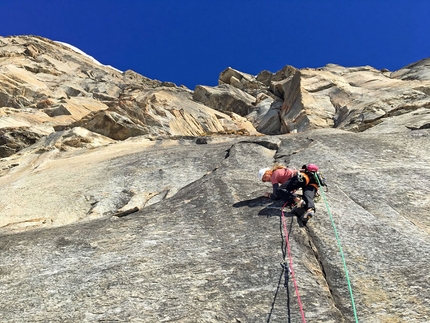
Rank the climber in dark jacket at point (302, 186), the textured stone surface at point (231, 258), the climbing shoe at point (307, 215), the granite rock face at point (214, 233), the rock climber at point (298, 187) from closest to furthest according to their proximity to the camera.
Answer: the textured stone surface at point (231, 258) < the granite rock face at point (214, 233) < the climbing shoe at point (307, 215) < the rock climber at point (298, 187) < the climber in dark jacket at point (302, 186)

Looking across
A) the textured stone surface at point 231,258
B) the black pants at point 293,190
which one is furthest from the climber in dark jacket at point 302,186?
the textured stone surface at point 231,258

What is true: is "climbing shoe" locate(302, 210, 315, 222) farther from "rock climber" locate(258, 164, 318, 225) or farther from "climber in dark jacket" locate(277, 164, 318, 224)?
"climber in dark jacket" locate(277, 164, 318, 224)

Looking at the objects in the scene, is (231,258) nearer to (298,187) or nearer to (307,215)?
(307,215)

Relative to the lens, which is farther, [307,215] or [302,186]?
[302,186]

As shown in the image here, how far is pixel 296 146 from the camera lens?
15.1 metres

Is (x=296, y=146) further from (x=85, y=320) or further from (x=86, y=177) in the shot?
(x=85, y=320)

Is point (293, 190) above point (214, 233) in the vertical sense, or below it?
above

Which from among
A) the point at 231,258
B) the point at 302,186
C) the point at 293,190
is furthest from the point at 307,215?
the point at 231,258

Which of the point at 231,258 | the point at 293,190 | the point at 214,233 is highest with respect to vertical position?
the point at 293,190

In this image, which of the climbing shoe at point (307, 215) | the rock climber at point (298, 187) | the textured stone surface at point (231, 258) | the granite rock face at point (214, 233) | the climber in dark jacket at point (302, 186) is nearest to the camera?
the textured stone surface at point (231, 258)

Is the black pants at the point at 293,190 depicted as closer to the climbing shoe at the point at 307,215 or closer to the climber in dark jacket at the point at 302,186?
the climber in dark jacket at the point at 302,186

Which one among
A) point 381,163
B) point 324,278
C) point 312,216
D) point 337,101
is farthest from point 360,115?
point 324,278

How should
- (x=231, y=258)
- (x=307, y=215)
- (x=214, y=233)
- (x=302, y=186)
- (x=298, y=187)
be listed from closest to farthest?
(x=231, y=258)
(x=307, y=215)
(x=214, y=233)
(x=302, y=186)
(x=298, y=187)

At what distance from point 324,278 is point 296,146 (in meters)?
8.87
